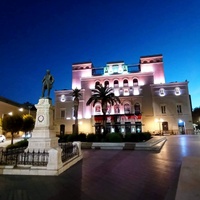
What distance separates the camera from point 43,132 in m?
10.3

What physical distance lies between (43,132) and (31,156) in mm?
1500

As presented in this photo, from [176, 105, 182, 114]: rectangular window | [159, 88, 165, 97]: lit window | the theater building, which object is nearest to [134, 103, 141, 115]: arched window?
the theater building

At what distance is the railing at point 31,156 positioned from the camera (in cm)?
829

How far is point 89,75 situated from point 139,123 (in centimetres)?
1975

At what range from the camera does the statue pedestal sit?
989 centimetres

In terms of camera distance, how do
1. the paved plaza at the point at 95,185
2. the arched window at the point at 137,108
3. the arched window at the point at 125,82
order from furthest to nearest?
the arched window at the point at 125,82 → the arched window at the point at 137,108 → the paved plaza at the point at 95,185

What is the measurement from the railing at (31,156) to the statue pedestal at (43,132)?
512mm

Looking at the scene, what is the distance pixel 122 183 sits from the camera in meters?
5.95

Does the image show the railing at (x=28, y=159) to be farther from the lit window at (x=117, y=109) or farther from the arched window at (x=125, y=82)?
the arched window at (x=125, y=82)

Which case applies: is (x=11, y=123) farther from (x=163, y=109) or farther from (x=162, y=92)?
(x=162, y=92)

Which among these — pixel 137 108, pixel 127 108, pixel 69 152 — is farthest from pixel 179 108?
pixel 69 152

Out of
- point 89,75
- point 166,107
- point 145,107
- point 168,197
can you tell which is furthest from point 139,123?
point 168,197

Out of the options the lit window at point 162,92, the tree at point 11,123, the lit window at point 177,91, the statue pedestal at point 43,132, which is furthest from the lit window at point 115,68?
the statue pedestal at point 43,132

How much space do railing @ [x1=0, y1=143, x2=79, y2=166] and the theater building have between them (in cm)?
3202
